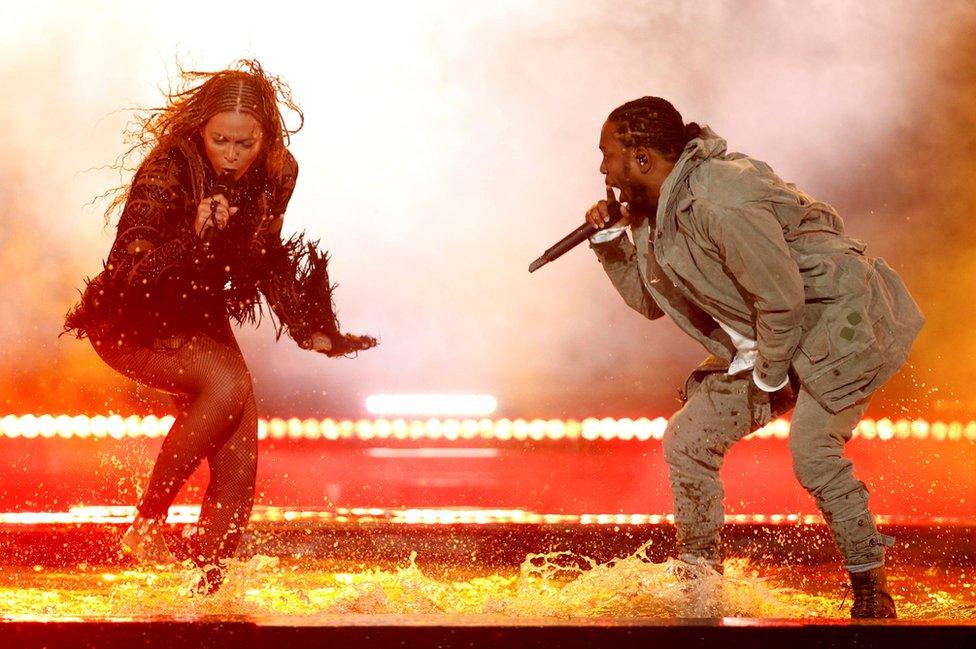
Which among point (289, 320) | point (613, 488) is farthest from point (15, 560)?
point (613, 488)

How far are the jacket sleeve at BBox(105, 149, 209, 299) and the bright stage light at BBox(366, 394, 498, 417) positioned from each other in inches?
173

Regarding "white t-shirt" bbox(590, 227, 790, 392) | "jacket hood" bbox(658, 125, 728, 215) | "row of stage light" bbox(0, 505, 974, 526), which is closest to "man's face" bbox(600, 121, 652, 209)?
"jacket hood" bbox(658, 125, 728, 215)

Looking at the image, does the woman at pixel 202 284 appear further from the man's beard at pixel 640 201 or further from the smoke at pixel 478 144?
the smoke at pixel 478 144

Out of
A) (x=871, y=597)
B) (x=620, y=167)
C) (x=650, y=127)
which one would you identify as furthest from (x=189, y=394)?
(x=871, y=597)

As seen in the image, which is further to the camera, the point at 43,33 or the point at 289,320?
the point at 43,33

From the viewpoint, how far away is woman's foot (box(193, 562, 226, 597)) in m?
3.22

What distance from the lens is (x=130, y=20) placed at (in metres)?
7.44

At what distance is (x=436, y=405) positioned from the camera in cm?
768

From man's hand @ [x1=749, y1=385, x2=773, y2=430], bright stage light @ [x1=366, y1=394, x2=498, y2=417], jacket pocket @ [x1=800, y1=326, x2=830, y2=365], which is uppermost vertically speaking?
bright stage light @ [x1=366, y1=394, x2=498, y2=417]

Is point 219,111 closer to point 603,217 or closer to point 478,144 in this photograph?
point 603,217

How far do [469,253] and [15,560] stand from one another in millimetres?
4643

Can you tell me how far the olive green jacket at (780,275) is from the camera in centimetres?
283

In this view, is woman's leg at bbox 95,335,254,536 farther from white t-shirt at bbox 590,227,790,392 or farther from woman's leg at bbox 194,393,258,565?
white t-shirt at bbox 590,227,790,392

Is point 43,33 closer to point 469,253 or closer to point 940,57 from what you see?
point 469,253
